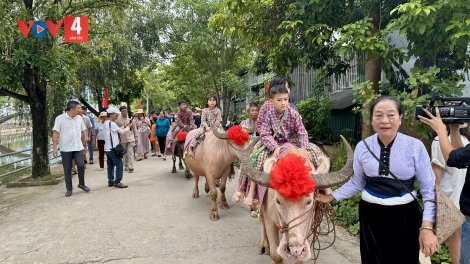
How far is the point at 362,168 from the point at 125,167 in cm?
805

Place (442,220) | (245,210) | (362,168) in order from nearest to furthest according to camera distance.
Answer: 1. (442,220)
2. (362,168)
3. (245,210)

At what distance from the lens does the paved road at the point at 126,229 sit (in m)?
3.64

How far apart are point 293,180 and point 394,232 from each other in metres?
0.78

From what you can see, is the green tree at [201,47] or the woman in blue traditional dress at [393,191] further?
the green tree at [201,47]

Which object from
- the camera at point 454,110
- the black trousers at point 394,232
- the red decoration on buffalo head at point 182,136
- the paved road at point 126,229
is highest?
the camera at point 454,110

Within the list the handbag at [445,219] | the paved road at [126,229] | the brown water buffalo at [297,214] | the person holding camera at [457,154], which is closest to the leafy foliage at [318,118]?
the paved road at [126,229]

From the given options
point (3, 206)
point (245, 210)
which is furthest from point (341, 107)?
point (3, 206)

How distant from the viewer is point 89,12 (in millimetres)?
7895

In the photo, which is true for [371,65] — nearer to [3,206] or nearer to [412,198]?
[412,198]

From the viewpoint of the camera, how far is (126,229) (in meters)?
4.48

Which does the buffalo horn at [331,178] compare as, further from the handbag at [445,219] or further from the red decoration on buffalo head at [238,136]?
the red decoration on buffalo head at [238,136]

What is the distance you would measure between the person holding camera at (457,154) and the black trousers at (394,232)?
309 mm

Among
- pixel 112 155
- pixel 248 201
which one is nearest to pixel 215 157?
pixel 248 201

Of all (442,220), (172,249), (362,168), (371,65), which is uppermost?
(371,65)
